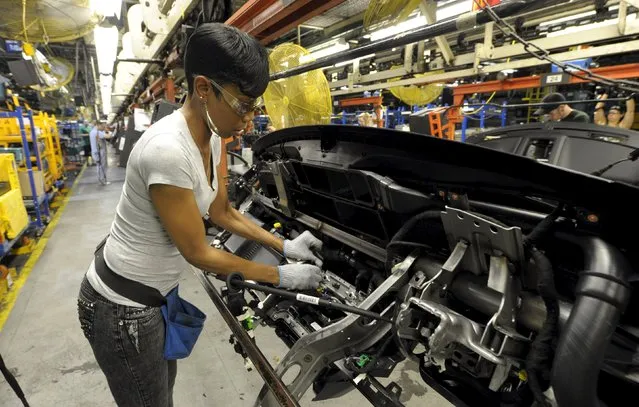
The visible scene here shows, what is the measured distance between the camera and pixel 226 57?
0.96 m

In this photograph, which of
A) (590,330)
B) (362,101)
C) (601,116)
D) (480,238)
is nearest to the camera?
(590,330)

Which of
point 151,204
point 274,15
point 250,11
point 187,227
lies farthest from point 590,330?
point 250,11

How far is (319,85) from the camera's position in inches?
119

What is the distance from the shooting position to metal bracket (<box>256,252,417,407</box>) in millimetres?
1130

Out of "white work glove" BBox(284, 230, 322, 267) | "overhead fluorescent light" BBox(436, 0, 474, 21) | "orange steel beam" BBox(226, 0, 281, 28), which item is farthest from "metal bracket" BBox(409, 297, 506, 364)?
"overhead fluorescent light" BBox(436, 0, 474, 21)

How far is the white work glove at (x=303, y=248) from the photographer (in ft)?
5.05

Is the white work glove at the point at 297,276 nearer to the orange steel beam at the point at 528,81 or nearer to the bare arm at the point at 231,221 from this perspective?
the bare arm at the point at 231,221

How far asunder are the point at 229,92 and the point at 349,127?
47 centimetres

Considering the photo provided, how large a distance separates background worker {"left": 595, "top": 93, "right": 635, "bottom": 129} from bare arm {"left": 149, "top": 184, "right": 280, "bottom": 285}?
14.9 feet

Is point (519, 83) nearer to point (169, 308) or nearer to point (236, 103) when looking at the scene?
point (236, 103)

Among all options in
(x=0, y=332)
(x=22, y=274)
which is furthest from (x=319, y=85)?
(x=22, y=274)

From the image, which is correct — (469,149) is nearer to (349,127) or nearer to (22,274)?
(349,127)

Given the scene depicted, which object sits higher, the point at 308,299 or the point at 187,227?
the point at 187,227

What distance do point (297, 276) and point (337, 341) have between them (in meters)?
0.28
